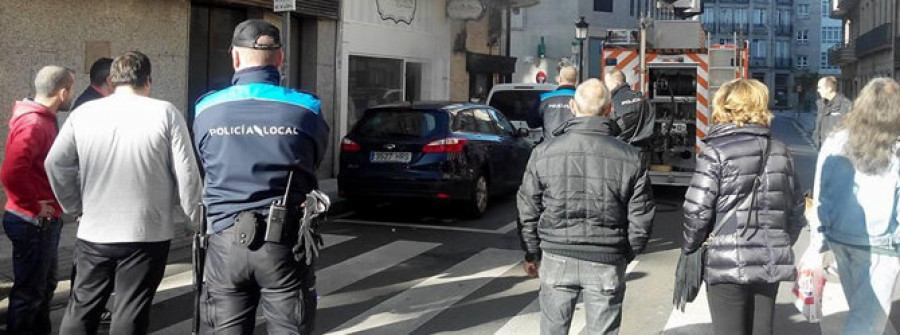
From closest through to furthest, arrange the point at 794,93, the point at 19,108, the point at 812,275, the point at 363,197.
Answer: the point at 812,275 → the point at 19,108 → the point at 363,197 → the point at 794,93

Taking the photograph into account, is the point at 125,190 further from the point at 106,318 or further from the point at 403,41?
the point at 403,41

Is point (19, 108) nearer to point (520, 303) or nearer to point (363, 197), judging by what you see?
point (520, 303)

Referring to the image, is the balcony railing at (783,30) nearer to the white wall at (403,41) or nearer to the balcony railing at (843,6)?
the balcony railing at (843,6)

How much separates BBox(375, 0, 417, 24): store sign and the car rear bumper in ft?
20.6

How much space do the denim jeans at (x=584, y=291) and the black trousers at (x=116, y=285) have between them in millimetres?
1924

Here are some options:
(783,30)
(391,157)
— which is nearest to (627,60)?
(391,157)

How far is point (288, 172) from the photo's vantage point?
137 inches

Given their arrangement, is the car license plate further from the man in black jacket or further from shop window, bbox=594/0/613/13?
shop window, bbox=594/0/613/13

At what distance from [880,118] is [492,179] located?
23.0 ft

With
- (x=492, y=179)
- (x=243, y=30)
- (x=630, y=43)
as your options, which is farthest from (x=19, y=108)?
(x=630, y=43)

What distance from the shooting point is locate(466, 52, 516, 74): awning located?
767 inches

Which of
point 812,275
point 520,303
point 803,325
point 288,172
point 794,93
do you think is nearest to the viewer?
point 288,172

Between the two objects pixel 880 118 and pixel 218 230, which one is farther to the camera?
pixel 880 118

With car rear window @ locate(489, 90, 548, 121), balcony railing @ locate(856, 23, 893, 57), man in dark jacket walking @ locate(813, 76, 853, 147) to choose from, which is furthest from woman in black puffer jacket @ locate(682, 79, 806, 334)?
balcony railing @ locate(856, 23, 893, 57)
